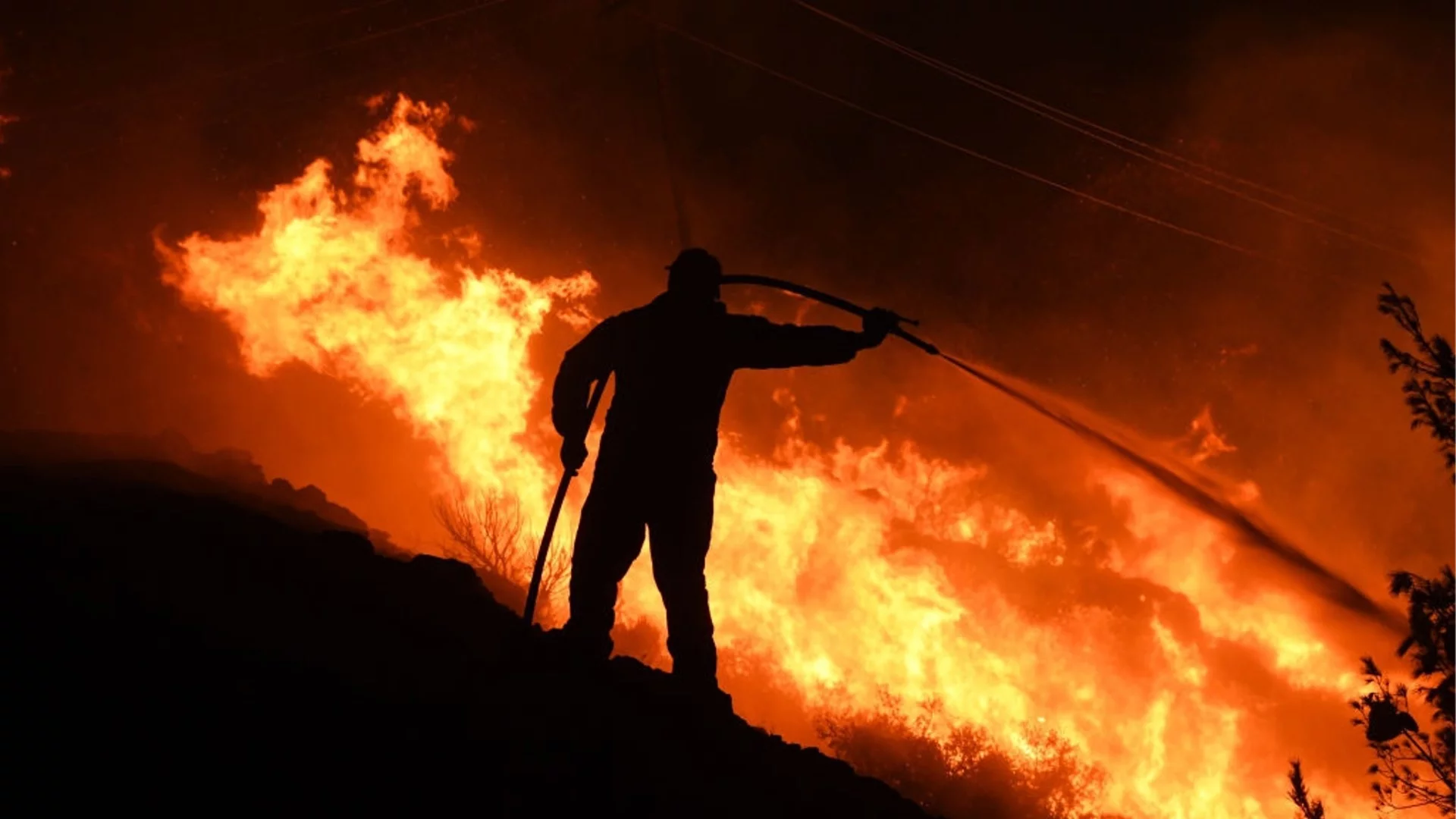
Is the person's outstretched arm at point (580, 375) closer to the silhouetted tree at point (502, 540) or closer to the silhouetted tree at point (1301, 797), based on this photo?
the silhouetted tree at point (1301, 797)

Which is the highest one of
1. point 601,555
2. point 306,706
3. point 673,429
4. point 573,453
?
point 673,429

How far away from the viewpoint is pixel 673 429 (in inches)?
257

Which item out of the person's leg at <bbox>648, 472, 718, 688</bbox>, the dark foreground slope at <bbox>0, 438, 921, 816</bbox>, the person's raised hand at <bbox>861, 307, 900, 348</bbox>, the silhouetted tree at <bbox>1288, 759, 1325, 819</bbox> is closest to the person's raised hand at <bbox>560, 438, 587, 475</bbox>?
the person's leg at <bbox>648, 472, 718, 688</bbox>

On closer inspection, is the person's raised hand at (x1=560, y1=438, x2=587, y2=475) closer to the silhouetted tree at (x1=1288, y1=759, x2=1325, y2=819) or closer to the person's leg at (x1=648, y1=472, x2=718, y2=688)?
the person's leg at (x1=648, y1=472, x2=718, y2=688)

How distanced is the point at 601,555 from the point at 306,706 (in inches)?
96.4

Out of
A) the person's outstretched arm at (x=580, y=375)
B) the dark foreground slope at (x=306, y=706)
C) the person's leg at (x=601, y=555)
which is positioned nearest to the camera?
the dark foreground slope at (x=306, y=706)

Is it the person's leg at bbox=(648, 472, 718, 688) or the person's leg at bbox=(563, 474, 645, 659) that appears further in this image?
the person's leg at bbox=(648, 472, 718, 688)

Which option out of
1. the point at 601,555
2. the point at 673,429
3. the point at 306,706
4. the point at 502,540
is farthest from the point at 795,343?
the point at 502,540

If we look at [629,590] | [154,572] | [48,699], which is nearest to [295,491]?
[629,590]

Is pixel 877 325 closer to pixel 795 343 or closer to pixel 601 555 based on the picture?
pixel 795 343

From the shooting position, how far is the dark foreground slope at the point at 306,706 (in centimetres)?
368

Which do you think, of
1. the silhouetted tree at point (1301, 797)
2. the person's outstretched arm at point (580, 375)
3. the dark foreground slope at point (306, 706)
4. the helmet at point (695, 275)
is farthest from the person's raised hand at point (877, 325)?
the silhouetted tree at point (1301, 797)

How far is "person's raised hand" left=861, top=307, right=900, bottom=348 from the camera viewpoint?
258 inches

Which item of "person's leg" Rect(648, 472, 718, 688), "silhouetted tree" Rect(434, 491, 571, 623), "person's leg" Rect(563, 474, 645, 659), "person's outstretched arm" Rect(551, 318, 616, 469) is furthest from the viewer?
"silhouetted tree" Rect(434, 491, 571, 623)
